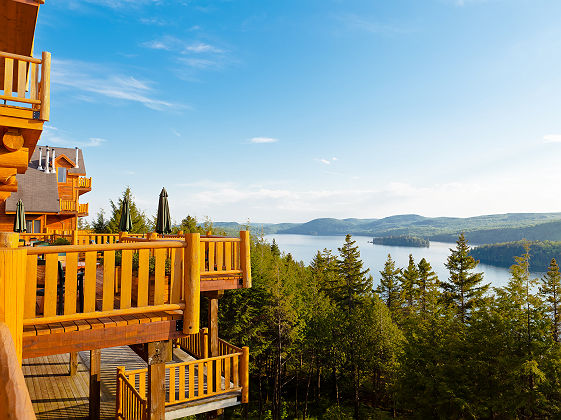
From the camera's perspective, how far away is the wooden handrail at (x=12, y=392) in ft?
3.49

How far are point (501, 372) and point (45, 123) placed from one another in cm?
2295

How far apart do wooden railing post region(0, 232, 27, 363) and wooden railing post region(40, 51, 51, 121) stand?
4600mm

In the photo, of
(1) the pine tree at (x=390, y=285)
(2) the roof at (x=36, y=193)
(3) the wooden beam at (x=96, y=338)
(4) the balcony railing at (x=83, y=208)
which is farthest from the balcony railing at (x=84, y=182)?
(1) the pine tree at (x=390, y=285)

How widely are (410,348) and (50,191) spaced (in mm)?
27879

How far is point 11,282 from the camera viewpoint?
236 cm

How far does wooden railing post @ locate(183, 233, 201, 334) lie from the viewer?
14.8 feet

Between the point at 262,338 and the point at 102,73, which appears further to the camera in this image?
the point at 102,73

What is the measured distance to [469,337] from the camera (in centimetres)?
2025

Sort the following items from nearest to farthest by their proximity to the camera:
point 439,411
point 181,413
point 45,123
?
point 45,123
point 181,413
point 439,411

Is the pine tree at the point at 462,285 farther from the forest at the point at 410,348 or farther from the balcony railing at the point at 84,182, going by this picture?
the balcony railing at the point at 84,182

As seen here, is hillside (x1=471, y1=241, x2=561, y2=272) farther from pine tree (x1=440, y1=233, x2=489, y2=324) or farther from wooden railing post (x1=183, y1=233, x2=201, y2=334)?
wooden railing post (x1=183, y1=233, x2=201, y2=334)

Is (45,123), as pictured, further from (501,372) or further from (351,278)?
(351,278)

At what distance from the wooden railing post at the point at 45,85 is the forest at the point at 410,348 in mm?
18458

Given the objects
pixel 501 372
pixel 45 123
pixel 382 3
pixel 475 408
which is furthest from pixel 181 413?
pixel 382 3
